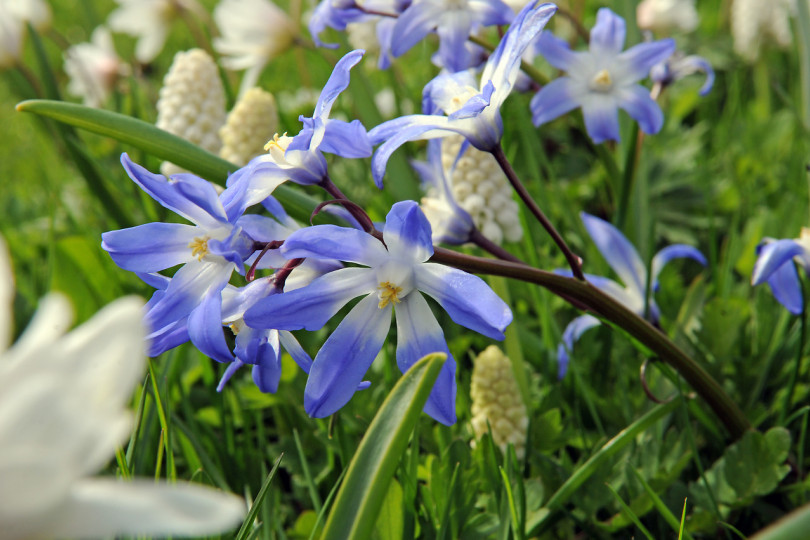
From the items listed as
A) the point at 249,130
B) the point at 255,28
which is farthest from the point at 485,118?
the point at 255,28

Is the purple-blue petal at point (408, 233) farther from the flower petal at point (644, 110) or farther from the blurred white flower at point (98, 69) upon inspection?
the blurred white flower at point (98, 69)

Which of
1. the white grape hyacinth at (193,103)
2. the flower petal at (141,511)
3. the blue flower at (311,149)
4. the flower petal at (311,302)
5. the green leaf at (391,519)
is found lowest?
the flower petal at (141,511)

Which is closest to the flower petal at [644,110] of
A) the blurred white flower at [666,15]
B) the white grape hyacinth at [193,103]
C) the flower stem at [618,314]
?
the flower stem at [618,314]

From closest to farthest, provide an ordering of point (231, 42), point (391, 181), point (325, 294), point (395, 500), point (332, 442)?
point (325, 294) → point (395, 500) → point (332, 442) → point (391, 181) → point (231, 42)

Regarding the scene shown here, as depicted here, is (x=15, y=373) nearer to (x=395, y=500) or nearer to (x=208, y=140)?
(x=395, y=500)

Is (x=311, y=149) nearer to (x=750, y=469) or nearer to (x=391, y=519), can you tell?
(x=391, y=519)

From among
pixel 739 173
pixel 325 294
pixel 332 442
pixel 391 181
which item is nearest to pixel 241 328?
pixel 325 294

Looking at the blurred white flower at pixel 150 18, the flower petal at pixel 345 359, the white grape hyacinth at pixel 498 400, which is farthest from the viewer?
the blurred white flower at pixel 150 18
